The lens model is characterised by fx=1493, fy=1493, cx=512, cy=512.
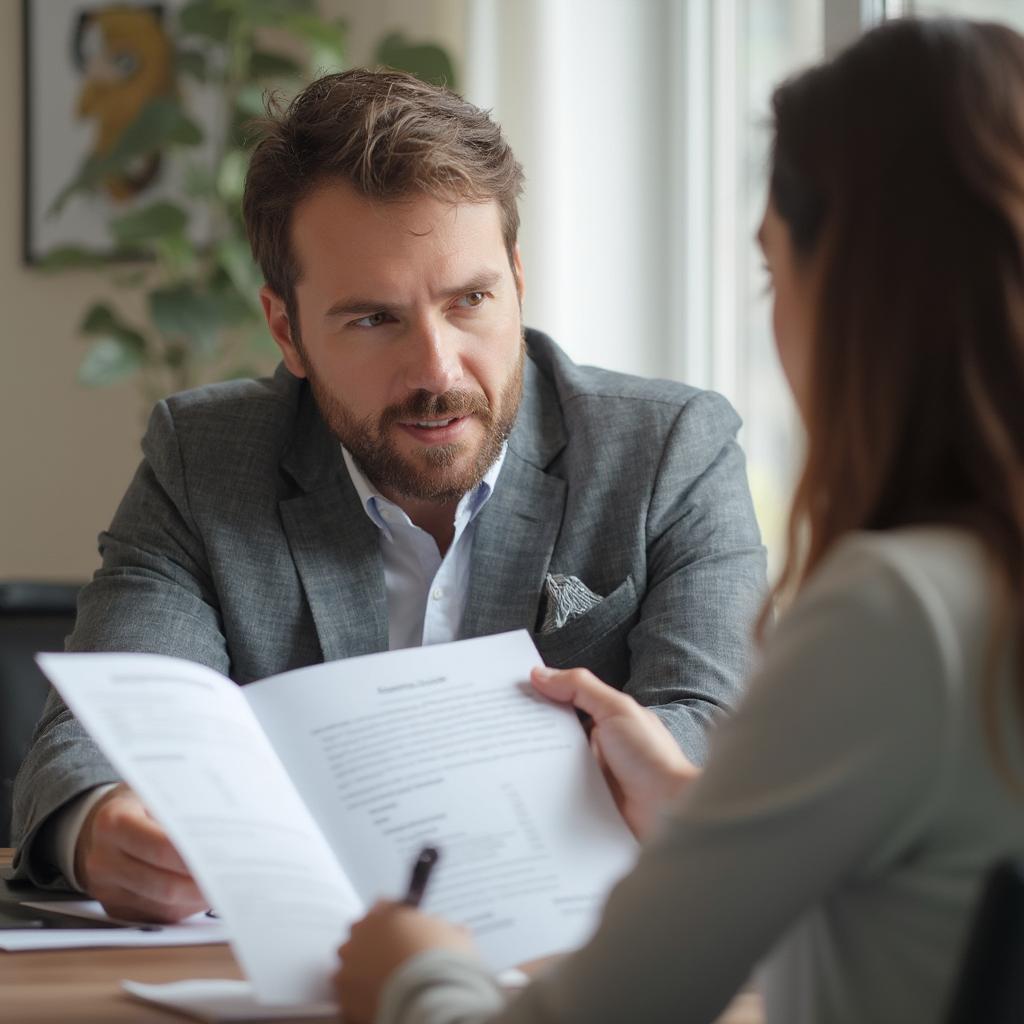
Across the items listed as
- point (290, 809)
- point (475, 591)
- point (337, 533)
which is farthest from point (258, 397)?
point (290, 809)

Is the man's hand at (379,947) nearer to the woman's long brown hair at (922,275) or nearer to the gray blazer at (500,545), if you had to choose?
the woman's long brown hair at (922,275)

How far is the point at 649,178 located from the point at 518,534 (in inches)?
51.7

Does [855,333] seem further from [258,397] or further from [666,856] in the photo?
[258,397]

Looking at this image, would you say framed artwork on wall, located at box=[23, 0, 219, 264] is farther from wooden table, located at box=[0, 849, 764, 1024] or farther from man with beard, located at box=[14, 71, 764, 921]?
wooden table, located at box=[0, 849, 764, 1024]

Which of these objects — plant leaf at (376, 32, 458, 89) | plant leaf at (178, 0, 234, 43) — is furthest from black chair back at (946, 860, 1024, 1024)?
plant leaf at (178, 0, 234, 43)

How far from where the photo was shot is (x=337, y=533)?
5.44 ft

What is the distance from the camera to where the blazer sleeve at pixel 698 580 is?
1.43 m

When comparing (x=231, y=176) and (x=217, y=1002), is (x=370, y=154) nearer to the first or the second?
(x=217, y=1002)

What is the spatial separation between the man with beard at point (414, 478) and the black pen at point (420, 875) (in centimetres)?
53

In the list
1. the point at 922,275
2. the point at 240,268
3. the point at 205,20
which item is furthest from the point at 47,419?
the point at 922,275

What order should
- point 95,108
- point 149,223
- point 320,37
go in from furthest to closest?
1. point 95,108
2. point 149,223
3. point 320,37

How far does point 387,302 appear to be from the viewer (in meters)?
1.58

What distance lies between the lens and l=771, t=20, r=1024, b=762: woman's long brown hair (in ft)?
2.36

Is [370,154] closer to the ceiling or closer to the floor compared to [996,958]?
closer to the ceiling
